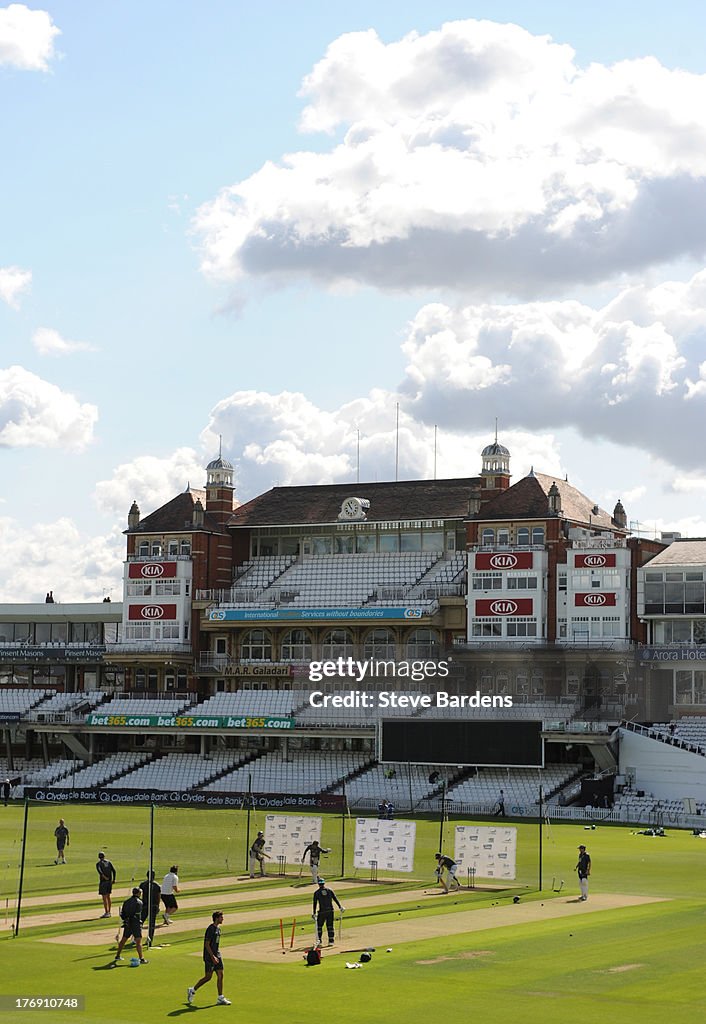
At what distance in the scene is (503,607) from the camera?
99.6m

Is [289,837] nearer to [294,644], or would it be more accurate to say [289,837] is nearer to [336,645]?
[336,645]

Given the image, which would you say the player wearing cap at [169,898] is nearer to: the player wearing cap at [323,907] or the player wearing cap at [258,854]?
the player wearing cap at [323,907]

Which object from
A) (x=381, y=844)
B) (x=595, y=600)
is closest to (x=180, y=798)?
(x=595, y=600)

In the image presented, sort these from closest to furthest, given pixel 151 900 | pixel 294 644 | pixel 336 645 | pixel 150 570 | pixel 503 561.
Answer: pixel 151 900 < pixel 336 645 < pixel 503 561 < pixel 294 644 < pixel 150 570

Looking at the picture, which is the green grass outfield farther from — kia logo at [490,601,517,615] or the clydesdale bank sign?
kia logo at [490,601,517,615]

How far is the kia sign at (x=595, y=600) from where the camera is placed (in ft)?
319

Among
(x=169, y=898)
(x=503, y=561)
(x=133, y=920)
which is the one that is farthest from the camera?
(x=503, y=561)

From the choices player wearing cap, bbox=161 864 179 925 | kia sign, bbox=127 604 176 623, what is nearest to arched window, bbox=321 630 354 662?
kia sign, bbox=127 604 176 623

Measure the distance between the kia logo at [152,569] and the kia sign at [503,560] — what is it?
24.8 m

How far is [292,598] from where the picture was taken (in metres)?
108

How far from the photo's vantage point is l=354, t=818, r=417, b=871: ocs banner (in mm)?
48938

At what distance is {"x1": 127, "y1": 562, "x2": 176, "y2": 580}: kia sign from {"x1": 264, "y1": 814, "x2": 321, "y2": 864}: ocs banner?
61912 mm

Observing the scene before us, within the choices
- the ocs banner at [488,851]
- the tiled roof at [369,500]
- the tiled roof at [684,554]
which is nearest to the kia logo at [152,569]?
the tiled roof at [369,500]

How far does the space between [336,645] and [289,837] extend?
4825 centimetres
